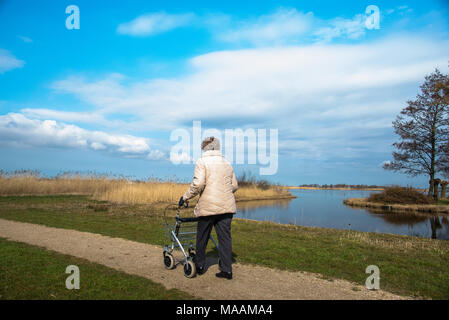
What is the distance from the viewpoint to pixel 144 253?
7.36 meters

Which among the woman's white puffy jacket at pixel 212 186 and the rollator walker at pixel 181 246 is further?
the rollator walker at pixel 181 246

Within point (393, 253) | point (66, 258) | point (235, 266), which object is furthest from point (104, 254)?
point (393, 253)

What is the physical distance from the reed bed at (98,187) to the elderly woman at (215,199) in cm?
1682

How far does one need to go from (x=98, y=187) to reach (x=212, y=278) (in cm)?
2601

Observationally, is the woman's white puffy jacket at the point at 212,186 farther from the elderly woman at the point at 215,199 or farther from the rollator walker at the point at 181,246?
the rollator walker at the point at 181,246

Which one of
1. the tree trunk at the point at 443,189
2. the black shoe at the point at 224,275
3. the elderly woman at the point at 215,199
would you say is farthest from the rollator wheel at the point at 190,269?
the tree trunk at the point at 443,189

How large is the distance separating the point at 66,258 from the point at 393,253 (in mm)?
7696

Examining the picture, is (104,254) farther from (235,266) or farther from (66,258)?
(235,266)

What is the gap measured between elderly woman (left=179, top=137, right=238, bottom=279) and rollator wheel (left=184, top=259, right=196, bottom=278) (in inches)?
6.7

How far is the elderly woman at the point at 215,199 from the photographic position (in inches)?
209

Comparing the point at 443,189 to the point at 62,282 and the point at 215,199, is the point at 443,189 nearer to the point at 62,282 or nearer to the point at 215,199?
the point at 215,199

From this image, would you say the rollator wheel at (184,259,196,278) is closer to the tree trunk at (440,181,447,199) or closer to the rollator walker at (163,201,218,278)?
the rollator walker at (163,201,218,278)

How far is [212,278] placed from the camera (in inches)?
216
